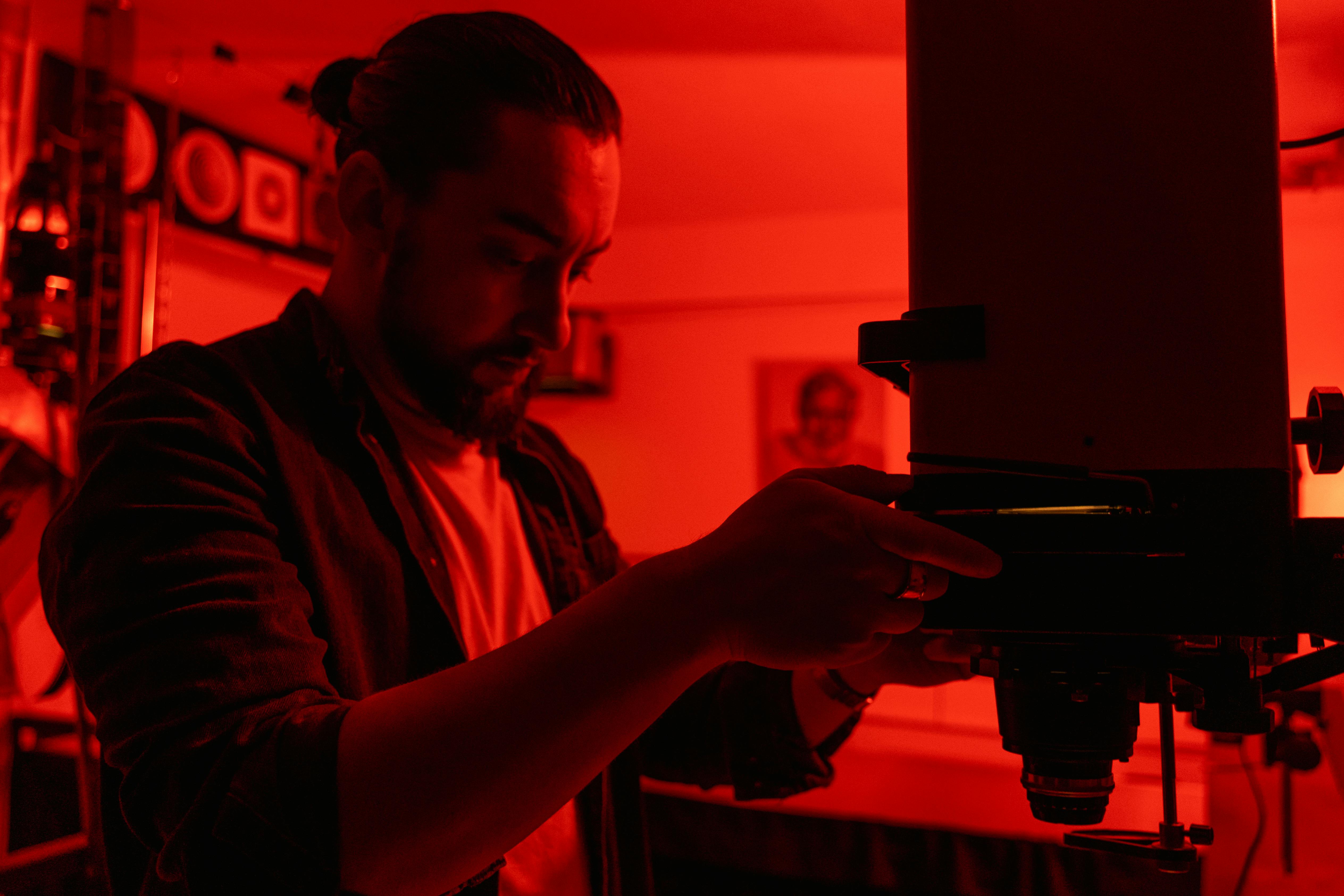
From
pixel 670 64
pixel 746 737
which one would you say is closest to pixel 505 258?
pixel 746 737

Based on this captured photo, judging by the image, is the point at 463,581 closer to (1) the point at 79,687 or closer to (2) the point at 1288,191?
(1) the point at 79,687

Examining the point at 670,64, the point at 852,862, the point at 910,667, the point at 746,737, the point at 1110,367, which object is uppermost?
the point at 670,64

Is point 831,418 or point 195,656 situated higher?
point 831,418

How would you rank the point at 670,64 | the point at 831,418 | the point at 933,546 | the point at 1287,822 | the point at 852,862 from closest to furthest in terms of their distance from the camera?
the point at 933,546 < the point at 1287,822 < the point at 852,862 < the point at 670,64 < the point at 831,418

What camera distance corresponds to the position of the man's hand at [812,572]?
52 cm

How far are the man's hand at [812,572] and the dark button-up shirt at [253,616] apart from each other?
24cm

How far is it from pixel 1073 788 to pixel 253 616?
0.52m

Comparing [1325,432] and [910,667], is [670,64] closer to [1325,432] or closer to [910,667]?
[910,667]

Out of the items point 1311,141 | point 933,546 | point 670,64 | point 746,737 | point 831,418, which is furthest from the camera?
point 831,418

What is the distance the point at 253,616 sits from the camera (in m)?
0.59

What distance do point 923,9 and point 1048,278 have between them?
0.62 ft

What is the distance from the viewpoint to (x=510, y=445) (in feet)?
3.60

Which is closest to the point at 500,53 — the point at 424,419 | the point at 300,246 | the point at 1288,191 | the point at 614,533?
the point at 424,419

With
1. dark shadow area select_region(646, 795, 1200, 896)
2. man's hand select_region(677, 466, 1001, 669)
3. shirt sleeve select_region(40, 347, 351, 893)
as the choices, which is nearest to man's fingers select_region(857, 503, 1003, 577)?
man's hand select_region(677, 466, 1001, 669)
